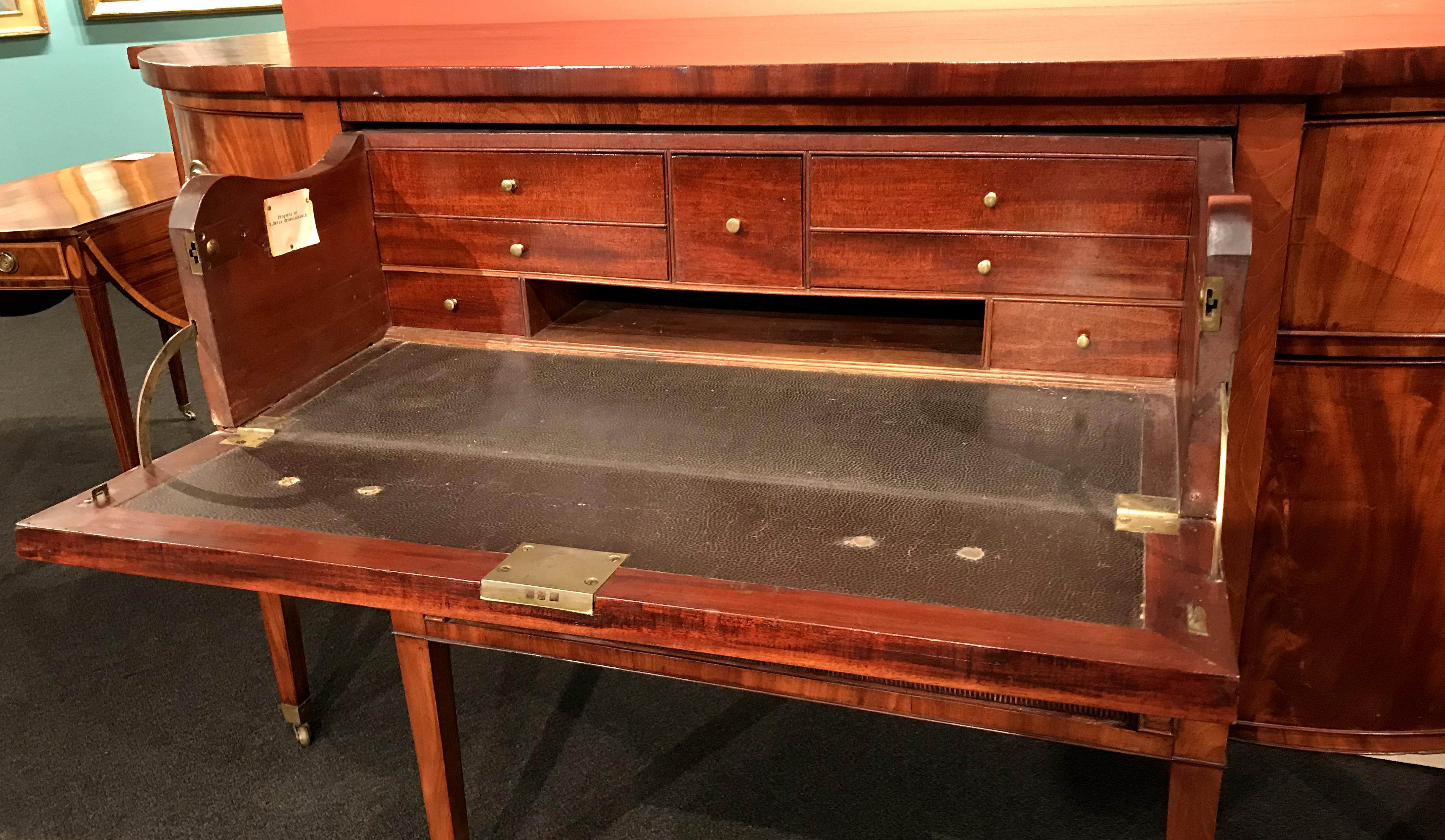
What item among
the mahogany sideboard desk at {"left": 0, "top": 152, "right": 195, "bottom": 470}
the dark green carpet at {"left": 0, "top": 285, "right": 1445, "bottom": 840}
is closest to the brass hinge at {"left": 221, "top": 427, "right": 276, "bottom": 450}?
the dark green carpet at {"left": 0, "top": 285, "right": 1445, "bottom": 840}

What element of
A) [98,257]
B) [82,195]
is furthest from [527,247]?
[82,195]

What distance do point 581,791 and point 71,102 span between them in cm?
397

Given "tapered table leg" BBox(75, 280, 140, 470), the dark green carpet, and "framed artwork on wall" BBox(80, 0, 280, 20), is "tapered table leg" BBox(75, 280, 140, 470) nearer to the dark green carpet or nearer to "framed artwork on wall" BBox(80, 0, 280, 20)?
the dark green carpet

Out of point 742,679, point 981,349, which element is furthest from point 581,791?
point 981,349

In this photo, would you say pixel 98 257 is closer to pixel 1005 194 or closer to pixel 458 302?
pixel 458 302

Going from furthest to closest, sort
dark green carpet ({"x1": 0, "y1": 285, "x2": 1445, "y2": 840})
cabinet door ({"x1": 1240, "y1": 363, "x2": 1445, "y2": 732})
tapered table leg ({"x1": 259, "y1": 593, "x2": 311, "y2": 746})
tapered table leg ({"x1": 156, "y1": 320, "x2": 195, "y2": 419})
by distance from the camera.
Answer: tapered table leg ({"x1": 156, "y1": 320, "x2": 195, "y2": 419}) < tapered table leg ({"x1": 259, "y1": 593, "x2": 311, "y2": 746}) < dark green carpet ({"x1": 0, "y1": 285, "x2": 1445, "y2": 840}) < cabinet door ({"x1": 1240, "y1": 363, "x2": 1445, "y2": 732})

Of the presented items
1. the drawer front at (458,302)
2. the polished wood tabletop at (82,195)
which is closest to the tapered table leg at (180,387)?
the polished wood tabletop at (82,195)

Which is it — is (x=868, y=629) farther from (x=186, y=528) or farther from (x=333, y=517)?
(x=186, y=528)

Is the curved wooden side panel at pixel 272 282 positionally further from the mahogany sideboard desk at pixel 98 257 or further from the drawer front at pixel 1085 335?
the mahogany sideboard desk at pixel 98 257

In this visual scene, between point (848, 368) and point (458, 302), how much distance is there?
531 millimetres

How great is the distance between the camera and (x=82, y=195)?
244 cm

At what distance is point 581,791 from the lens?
5.47 feet

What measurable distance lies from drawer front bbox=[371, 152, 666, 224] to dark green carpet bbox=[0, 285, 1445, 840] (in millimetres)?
880

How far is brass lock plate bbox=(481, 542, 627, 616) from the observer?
0.86 meters
